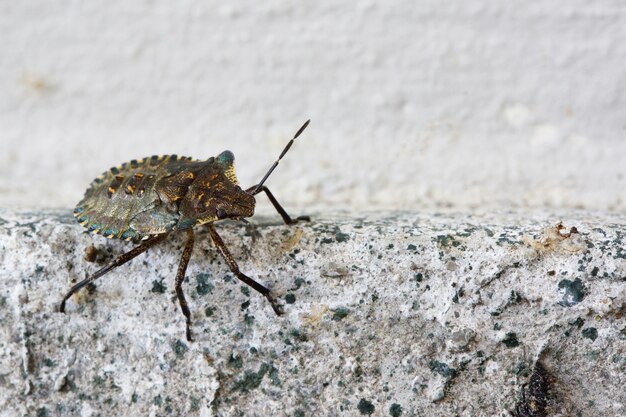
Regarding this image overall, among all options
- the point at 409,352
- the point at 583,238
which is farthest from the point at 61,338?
the point at 583,238

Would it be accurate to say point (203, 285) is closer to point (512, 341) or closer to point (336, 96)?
point (512, 341)

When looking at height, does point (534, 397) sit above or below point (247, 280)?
below

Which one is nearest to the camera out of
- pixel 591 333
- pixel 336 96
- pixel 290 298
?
pixel 591 333

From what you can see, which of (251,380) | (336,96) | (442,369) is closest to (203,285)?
(251,380)

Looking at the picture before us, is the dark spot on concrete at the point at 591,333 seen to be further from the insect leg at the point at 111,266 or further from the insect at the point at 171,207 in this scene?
the insect leg at the point at 111,266

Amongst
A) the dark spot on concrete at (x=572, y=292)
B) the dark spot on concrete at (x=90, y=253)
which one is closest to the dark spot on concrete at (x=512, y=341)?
the dark spot on concrete at (x=572, y=292)

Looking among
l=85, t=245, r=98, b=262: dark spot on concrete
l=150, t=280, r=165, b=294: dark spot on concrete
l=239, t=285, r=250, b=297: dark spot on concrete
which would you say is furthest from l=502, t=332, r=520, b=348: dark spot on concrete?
l=85, t=245, r=98, b=262: dark spot on concrete
